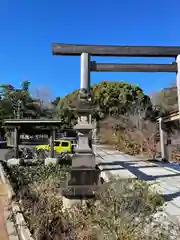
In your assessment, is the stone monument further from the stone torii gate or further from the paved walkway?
the paved walkway

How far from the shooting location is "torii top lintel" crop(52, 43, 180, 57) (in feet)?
20.6

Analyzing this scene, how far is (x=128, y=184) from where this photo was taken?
11.9 ft

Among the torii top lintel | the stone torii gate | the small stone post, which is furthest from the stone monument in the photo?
the small stone post

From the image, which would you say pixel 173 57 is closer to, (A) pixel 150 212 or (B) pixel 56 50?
(B) pixel 56 50

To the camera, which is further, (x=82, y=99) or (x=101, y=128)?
(x=101, y=128)

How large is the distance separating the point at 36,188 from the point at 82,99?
8.09ft

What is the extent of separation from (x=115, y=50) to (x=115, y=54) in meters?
0.11

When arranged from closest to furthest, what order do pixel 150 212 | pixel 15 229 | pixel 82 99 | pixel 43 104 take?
pixel 150 212 → pixel 15 229 → pixel 82 99 → pixel 43 104

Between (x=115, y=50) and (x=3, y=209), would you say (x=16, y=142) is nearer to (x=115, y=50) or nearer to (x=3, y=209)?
(x=3, y=209)

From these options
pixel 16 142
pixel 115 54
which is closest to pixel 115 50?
pixel 115 54

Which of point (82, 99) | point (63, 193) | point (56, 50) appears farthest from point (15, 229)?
point (56, 50)

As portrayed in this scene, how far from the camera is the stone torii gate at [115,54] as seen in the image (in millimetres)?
6270

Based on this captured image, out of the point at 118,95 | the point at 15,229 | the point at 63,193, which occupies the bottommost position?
the point at 15,229

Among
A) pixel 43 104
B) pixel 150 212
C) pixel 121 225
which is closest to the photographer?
pixel 121 225
